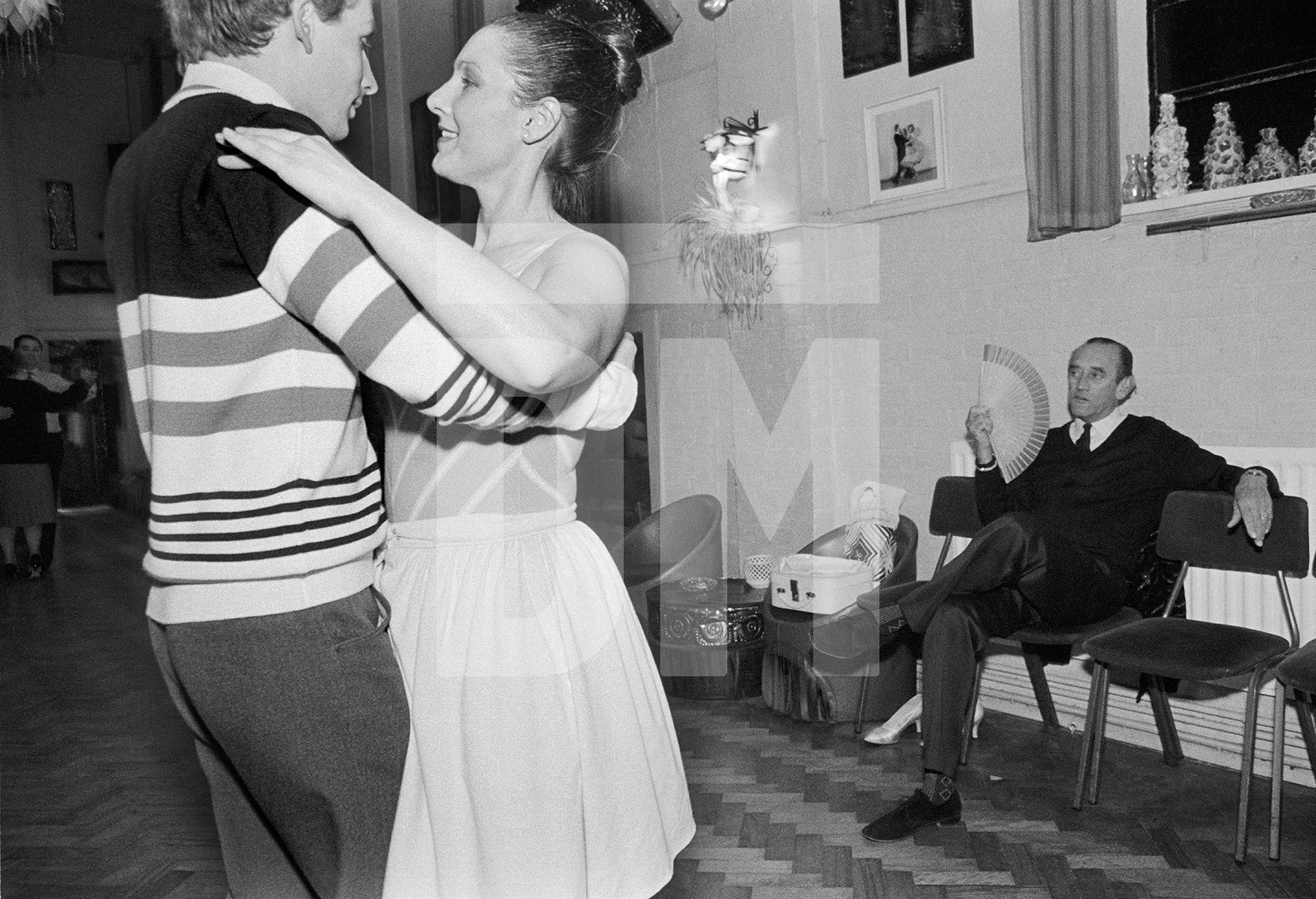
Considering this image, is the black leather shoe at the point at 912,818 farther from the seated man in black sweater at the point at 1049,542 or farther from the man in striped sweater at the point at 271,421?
the man in striped sweater at the point at 271,421

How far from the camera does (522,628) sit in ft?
2.83

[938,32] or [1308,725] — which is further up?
[938,32]

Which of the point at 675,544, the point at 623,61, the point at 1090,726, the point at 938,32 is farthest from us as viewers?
the point at 675,544

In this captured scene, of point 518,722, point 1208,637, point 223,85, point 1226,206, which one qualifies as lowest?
point 1208,637

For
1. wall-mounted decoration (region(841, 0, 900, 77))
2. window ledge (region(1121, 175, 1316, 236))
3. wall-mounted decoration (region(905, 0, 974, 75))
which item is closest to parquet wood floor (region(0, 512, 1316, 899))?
window ledge (region(1121, 175, 1316, 236))

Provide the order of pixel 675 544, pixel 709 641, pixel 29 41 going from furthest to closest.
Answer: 1. pixel 675 544
2. pixel 709 641
3. pixel 29 41

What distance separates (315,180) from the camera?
630 millimetres

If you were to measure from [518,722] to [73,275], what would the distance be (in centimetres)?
157

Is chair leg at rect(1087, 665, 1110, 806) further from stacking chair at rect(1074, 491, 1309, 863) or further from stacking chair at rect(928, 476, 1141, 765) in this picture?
stacking chair at rect(928, 476, 1141, 765)

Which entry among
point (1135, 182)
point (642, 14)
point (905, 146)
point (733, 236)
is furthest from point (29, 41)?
point (1135, 182)

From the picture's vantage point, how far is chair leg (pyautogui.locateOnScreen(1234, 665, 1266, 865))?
2.49 metres

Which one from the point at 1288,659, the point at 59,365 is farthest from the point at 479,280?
the point at 59,365

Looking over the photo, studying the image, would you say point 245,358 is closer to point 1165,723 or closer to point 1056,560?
point 1056,560

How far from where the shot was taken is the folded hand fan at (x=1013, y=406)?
3.49m
